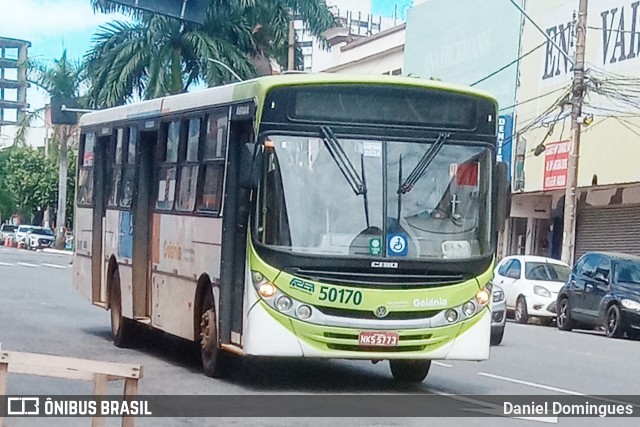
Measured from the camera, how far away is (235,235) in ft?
44.4

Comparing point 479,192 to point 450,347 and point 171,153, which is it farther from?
point 171,153

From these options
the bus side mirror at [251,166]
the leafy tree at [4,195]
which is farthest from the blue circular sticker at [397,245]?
Result: the leafy tree at [4,195]

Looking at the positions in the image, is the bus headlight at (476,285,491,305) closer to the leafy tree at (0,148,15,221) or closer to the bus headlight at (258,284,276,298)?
the bus headlight at (258,284,276,298)

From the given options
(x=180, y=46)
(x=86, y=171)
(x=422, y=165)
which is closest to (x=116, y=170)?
(x=86, y=171)

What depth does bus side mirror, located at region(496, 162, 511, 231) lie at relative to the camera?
1352 cm

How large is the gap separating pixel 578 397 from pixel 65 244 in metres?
63.2

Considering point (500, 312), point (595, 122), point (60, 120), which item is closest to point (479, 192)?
point (500, 312)

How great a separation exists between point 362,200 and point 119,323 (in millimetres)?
6089

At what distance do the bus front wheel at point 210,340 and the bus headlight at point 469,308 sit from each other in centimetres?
261

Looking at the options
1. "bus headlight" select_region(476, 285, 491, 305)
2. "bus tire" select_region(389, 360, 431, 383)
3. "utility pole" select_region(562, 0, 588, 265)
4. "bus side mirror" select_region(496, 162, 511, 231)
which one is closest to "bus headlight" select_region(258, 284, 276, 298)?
"bus headlight" select_region(476, 285, 491, 305)

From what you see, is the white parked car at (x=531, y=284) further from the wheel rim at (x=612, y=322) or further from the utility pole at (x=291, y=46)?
the utility pole at (x=291, y=46)

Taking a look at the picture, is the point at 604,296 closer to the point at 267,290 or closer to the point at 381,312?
the point at 381,312

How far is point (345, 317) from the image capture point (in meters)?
12.9

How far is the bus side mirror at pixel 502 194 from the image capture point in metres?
13.5
